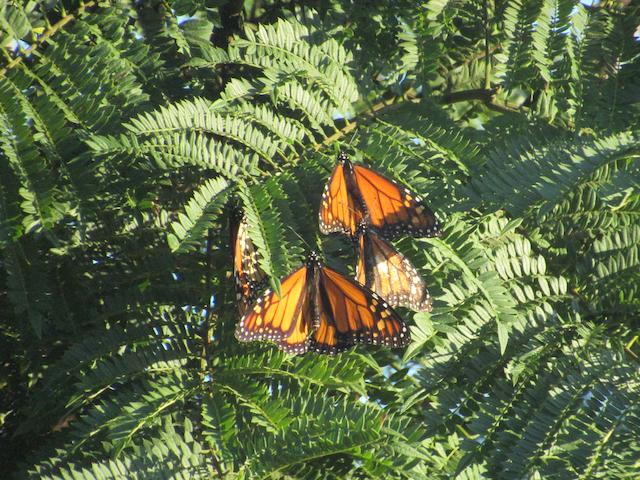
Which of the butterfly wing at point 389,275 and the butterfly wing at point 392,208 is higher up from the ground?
the butterfly wing at point 392,208

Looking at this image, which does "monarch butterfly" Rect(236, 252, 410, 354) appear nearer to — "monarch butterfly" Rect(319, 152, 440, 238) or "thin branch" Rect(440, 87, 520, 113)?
"monarch butterfly" Rect(319, 152, 440, 238)

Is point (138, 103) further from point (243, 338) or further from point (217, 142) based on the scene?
point (243, 338)

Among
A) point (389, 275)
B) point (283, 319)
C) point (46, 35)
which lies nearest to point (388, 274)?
point (389, 275)

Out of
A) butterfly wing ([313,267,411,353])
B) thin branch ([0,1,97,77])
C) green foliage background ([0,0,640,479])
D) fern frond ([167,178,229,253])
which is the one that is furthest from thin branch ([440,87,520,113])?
thin branch ([0,1,97,77])

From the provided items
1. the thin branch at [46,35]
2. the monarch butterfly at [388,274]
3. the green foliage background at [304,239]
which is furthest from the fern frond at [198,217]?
the thin branch at [46,35]

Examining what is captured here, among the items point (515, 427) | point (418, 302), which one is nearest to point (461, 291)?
point (418, 302)

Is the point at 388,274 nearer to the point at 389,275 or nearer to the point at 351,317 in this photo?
the point at 389,275

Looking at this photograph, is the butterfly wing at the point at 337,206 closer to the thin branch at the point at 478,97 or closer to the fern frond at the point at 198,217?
the fern frond at the point at 198,217
